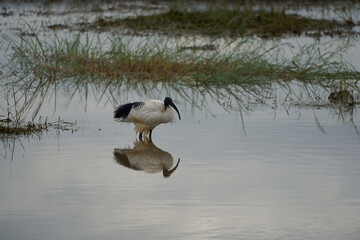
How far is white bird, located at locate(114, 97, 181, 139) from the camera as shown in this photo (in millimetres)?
8156

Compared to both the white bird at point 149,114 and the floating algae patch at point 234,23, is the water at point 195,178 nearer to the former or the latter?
the white bird at point 149,114

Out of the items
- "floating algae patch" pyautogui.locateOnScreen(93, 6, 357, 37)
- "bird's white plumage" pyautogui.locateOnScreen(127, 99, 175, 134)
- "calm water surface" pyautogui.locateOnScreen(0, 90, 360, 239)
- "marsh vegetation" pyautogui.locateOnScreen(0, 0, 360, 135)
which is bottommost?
"calm water surface" pyautogui.locateOnScreen(0, 90, 360, 239)

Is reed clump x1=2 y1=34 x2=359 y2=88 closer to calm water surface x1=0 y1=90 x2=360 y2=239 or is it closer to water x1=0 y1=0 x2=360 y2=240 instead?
water x1=0 y1=0 x2=360 y2=240

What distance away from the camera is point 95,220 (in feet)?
16.7

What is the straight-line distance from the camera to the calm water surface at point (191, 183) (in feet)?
16.2

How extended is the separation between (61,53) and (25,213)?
7.47 metres

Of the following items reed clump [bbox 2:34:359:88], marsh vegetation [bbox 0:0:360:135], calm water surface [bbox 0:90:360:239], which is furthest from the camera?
reed clump [bbox 2:34:359:88]

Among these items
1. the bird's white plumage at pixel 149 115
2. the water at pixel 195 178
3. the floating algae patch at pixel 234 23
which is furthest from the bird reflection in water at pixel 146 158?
the floating algae patch at pixel 234 23

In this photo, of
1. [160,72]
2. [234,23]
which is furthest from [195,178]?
[234,23]

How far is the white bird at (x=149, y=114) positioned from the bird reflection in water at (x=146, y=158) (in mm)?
264

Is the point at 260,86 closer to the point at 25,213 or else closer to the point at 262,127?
the point at 262,127

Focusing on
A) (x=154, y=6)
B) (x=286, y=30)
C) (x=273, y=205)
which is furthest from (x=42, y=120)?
(x=154, y=6)

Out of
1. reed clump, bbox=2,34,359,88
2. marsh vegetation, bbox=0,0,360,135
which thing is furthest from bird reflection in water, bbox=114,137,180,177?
reed clump, bbox=2,34,359,88

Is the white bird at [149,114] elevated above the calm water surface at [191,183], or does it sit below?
above
